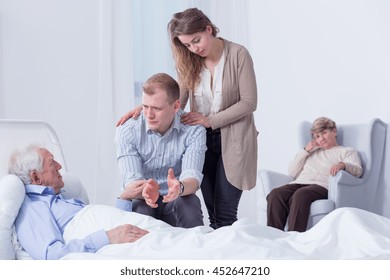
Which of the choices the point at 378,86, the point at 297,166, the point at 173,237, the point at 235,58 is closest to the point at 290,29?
the point at 378,86

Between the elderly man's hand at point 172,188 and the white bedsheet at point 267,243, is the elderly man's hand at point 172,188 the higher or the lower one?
the higher one

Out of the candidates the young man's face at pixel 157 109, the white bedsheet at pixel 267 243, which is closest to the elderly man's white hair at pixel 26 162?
the young man's face at pixel 157 109

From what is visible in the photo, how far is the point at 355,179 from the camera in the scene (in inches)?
158

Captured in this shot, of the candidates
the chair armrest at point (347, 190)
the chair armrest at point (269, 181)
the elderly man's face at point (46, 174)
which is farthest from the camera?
the chair armrest at point (269, 181)

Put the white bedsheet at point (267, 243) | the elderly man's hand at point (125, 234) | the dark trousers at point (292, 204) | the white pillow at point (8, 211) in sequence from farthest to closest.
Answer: the dark trousers at point (292, 204), the white pillow at point (8, 211), the elderly man's hand at point (125, 234), the white bedsheet at point (267, 243)

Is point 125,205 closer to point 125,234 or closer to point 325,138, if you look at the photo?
point 125,234

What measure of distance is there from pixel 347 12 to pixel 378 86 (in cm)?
61

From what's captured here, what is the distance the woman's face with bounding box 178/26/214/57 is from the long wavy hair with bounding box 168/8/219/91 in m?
0.02

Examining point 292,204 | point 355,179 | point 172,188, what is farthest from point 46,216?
point 355,179

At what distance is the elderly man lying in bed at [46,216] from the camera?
216 centimetres

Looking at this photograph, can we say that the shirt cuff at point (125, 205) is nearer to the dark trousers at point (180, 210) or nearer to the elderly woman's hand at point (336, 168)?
the dark trousers at point (180, 210)

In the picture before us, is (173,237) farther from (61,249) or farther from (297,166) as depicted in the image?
(297,166)

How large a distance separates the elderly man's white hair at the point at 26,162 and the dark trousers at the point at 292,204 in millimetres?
1752
